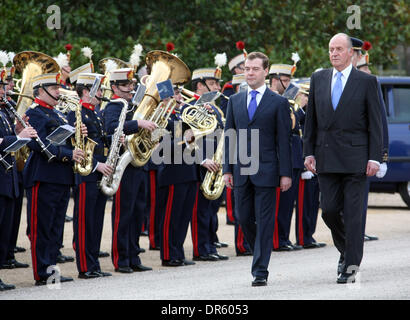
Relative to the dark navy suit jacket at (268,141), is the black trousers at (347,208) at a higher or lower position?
lower

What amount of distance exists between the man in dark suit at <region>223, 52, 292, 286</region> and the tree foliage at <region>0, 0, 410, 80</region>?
361 inches

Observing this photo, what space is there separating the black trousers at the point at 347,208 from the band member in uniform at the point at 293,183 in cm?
313

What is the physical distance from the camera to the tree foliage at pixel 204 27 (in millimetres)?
17812

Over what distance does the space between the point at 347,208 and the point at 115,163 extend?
2424 millimetres

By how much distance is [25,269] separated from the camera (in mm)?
10328

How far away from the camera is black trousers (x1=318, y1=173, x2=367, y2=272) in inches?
328

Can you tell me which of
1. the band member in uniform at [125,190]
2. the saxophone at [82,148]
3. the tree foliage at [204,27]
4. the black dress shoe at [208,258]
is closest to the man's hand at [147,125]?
the band member in uniform at [125,190]

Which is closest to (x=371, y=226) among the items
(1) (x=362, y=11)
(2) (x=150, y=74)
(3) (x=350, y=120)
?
(2) (x=150, y=74)

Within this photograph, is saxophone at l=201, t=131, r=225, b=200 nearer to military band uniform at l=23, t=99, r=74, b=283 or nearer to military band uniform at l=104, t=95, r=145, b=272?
military band uniform at l=104, t=95, r=145, b=272

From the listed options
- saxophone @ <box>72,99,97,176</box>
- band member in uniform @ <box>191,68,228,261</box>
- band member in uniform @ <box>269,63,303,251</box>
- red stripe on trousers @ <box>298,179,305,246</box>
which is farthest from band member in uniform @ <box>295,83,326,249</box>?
saxophone @ <box>72,99,97,176</box>

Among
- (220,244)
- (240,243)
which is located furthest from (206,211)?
(220,244)

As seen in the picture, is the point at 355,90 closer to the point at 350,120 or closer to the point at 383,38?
the point at 350,120

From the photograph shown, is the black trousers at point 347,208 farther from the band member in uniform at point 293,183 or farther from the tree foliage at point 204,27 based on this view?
the tree foliage at point 204,27

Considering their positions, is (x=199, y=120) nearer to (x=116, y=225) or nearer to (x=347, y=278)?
(x=116, y=225)
